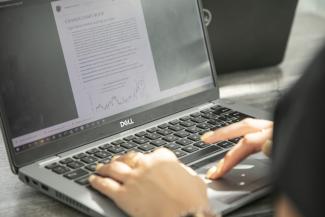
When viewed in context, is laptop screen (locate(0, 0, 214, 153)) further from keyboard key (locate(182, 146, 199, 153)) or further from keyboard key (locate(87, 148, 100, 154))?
keyboard key (locate(182, 146, 199, 153))

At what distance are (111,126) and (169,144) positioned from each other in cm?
13

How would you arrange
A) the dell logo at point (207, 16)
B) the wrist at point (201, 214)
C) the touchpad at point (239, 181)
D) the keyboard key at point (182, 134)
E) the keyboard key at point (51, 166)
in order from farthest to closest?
the dell logo at point (207, 16), the keyboard key at point (182, 134), the keyboard key at point (51, 166), the touchpad at point (239, 181), the wrist at point (201, 214)

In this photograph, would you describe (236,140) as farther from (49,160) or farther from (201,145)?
(49,160)

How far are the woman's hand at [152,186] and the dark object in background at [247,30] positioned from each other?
58 centimetres

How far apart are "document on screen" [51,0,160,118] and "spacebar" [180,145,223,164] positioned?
0.20 meters

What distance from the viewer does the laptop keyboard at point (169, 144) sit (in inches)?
42.7

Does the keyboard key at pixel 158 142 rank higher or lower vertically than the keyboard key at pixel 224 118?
higher

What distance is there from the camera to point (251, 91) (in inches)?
59.9

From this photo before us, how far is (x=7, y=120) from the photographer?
1.09m

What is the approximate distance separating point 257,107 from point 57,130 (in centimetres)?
49

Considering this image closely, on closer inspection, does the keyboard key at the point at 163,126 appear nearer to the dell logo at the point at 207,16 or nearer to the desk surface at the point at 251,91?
the desk surface at the point at 251,91

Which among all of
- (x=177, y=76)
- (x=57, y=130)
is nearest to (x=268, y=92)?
(x=177, y=76)

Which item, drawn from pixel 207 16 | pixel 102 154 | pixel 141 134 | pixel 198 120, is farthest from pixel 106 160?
pixel 207 16

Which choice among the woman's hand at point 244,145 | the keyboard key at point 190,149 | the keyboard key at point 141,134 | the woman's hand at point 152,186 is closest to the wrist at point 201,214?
the woman's hand at point 152,186
